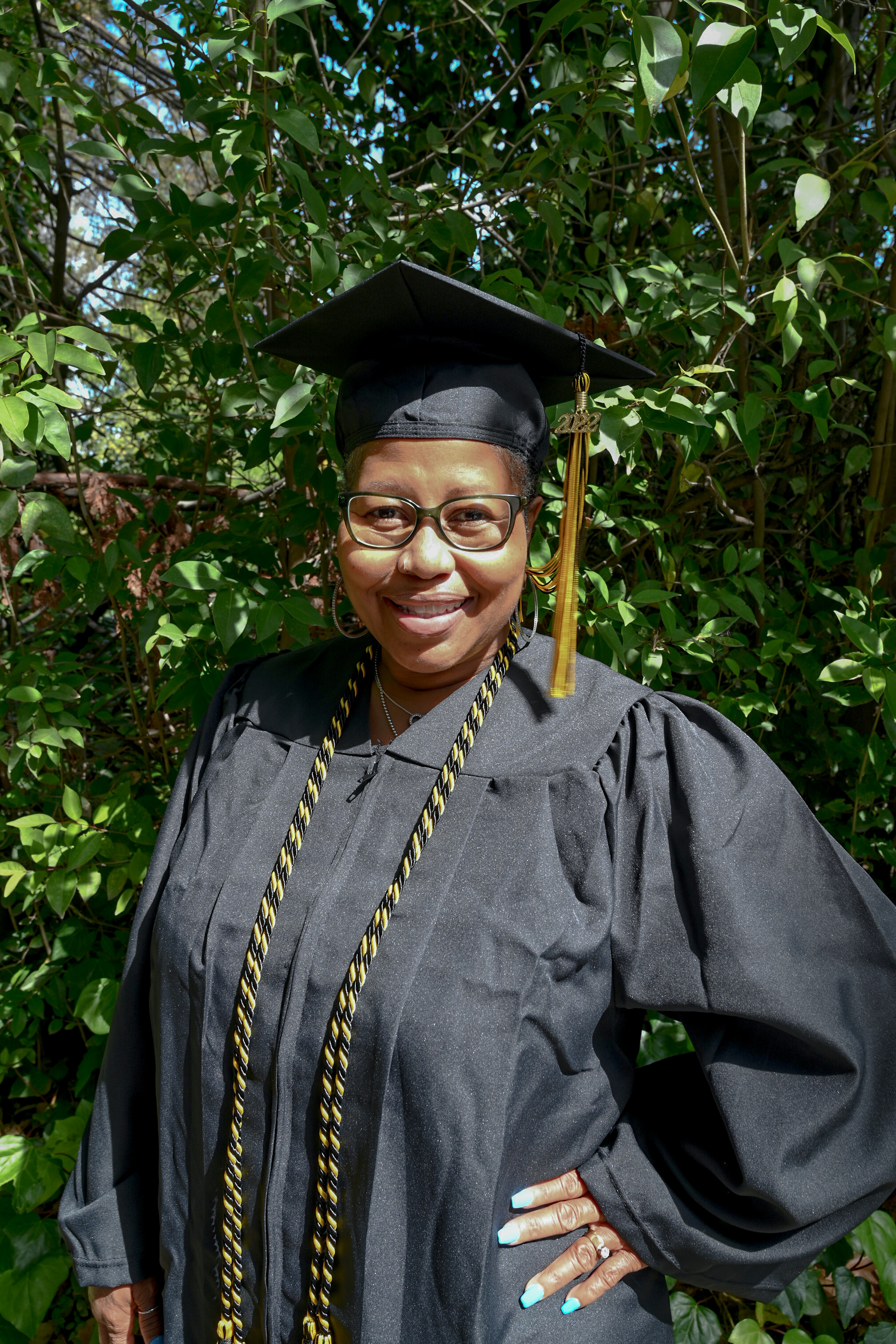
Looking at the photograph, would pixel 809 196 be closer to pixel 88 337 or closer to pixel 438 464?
pixel 438 464

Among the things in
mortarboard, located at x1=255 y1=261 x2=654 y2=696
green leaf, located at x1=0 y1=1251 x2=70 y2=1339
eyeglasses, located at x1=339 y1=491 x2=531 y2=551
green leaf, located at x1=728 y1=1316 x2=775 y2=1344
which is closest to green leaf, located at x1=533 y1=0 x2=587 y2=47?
mortarboard, located at x1=255 y1=261 x2=654 y2=696

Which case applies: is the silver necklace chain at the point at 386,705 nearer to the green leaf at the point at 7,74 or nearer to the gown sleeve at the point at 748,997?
the gown sleeve at the point at 748,997

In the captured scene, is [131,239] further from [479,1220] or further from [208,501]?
[479,1220]

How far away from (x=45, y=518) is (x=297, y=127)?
0.77 m

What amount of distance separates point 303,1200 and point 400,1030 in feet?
0.96

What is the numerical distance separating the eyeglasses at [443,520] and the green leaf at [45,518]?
0.62 m

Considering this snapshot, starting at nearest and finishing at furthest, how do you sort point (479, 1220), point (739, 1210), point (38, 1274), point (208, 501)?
point (479, 1220) < point (739, 1210) < point (38, 1274) < point (208, 501)

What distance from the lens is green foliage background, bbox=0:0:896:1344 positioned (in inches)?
64.4

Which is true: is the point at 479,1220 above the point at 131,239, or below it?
below

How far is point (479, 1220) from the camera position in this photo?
1.10 m

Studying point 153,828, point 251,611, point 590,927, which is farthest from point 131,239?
point 590,927

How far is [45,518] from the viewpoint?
160 cm

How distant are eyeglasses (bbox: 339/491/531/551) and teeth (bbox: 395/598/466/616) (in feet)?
0.25

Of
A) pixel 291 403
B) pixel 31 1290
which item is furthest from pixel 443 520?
pixel 31 1290
